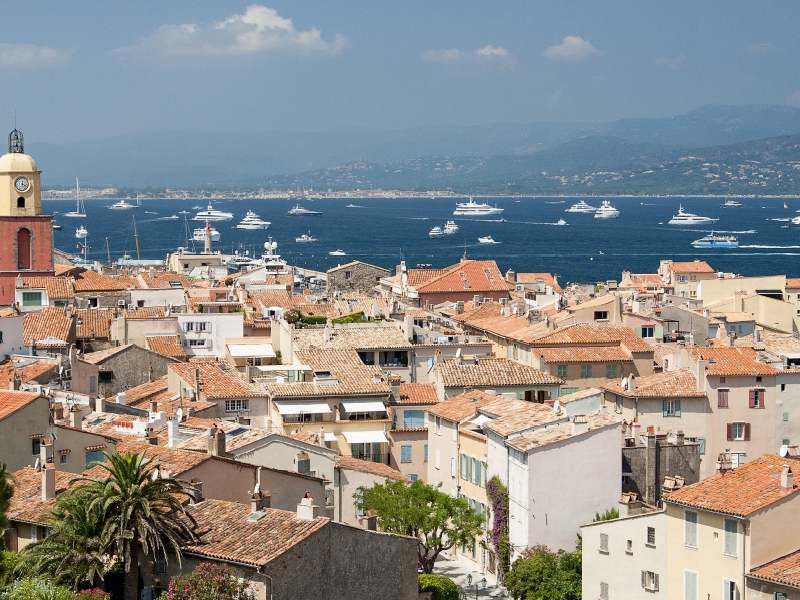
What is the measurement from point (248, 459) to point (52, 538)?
29.1 ft

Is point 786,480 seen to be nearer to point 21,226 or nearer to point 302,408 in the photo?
point 302,408

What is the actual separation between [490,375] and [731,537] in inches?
635

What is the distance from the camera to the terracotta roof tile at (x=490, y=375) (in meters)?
38.7

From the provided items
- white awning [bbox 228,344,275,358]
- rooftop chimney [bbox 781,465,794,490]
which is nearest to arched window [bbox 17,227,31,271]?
white awning [bbox 228,344,275,358]

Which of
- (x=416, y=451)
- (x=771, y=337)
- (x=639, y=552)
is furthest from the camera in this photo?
(x=771, y=337)

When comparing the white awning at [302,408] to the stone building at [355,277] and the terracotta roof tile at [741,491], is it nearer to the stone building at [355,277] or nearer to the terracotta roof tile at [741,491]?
the terracotta roof tile at [741,491]

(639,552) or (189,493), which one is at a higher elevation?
(189,493)

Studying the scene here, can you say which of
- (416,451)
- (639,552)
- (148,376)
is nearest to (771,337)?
(416,451)

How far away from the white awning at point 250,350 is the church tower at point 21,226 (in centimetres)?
1339

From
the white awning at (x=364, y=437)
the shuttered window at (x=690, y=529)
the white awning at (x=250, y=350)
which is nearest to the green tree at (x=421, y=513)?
the shuttered window at (x=690, y=529)

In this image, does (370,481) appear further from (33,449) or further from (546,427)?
(33,449)

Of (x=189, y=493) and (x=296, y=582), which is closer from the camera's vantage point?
(x=296, y=582)

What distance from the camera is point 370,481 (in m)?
30.0

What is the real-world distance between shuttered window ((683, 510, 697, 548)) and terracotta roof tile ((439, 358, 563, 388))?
47.1ft
